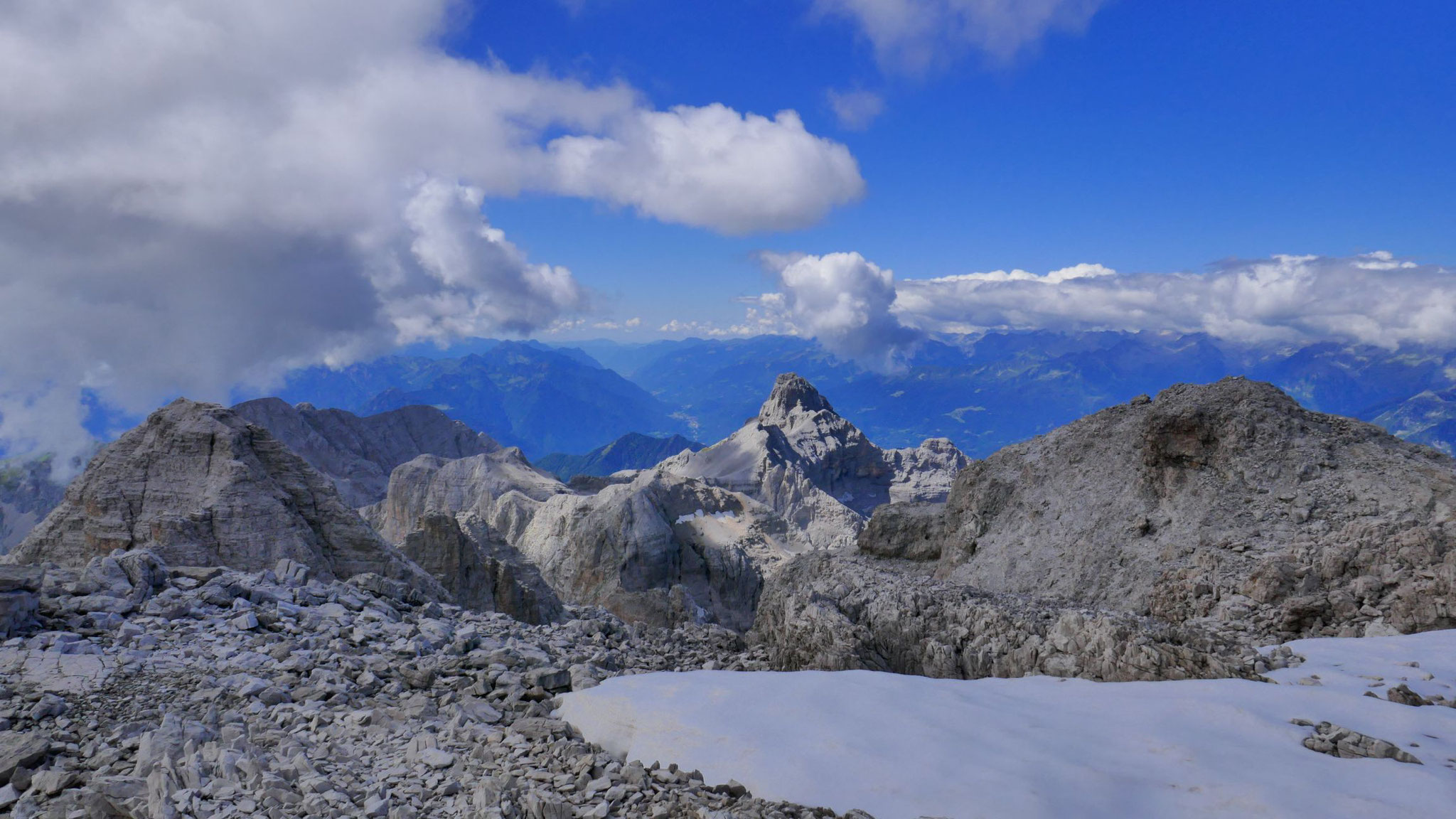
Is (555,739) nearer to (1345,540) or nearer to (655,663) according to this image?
(655,663)

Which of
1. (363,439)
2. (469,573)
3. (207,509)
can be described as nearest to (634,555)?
(469,573)

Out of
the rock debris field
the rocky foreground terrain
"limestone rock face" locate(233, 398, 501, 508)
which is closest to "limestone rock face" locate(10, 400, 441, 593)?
the rocky foreground terrain

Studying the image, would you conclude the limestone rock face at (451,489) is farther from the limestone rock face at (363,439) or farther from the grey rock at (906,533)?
the grey rock at (906,533)

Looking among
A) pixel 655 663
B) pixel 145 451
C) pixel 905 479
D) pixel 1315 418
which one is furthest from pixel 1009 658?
pixel 905 479

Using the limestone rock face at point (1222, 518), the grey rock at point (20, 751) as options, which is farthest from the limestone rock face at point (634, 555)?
the grey rock at point (20, 751)

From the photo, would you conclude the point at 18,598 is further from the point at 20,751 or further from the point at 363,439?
the point at 363,439

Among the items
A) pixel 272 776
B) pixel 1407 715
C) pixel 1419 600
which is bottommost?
pixel 272 776
